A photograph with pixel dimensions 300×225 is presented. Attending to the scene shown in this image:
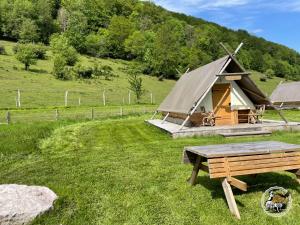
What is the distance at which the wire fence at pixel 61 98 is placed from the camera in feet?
153

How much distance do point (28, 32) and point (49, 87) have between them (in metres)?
47.5

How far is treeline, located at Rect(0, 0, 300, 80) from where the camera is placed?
95.9 meters

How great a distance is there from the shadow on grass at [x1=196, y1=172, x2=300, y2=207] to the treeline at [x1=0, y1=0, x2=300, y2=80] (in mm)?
73605

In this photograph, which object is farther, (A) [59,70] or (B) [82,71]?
(B) [82,71]

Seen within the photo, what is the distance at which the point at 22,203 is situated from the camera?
293 inches

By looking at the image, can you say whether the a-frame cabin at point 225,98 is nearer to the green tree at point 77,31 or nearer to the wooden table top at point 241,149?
the wooden table top at point 241,149

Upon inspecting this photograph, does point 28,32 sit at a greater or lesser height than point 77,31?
lesser

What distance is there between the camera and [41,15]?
115m

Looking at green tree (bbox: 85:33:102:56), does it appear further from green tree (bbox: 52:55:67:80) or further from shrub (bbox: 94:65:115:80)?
green tree (bbox: 52:55:67:80)

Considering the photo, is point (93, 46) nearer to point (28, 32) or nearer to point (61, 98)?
point (28, 32)

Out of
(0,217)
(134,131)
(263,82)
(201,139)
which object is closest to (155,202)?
(0,217)

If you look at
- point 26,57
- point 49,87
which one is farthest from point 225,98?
point 26,57

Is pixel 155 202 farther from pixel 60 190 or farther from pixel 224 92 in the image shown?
pixel 224 92

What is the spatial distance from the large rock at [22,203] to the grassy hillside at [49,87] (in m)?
38.6
